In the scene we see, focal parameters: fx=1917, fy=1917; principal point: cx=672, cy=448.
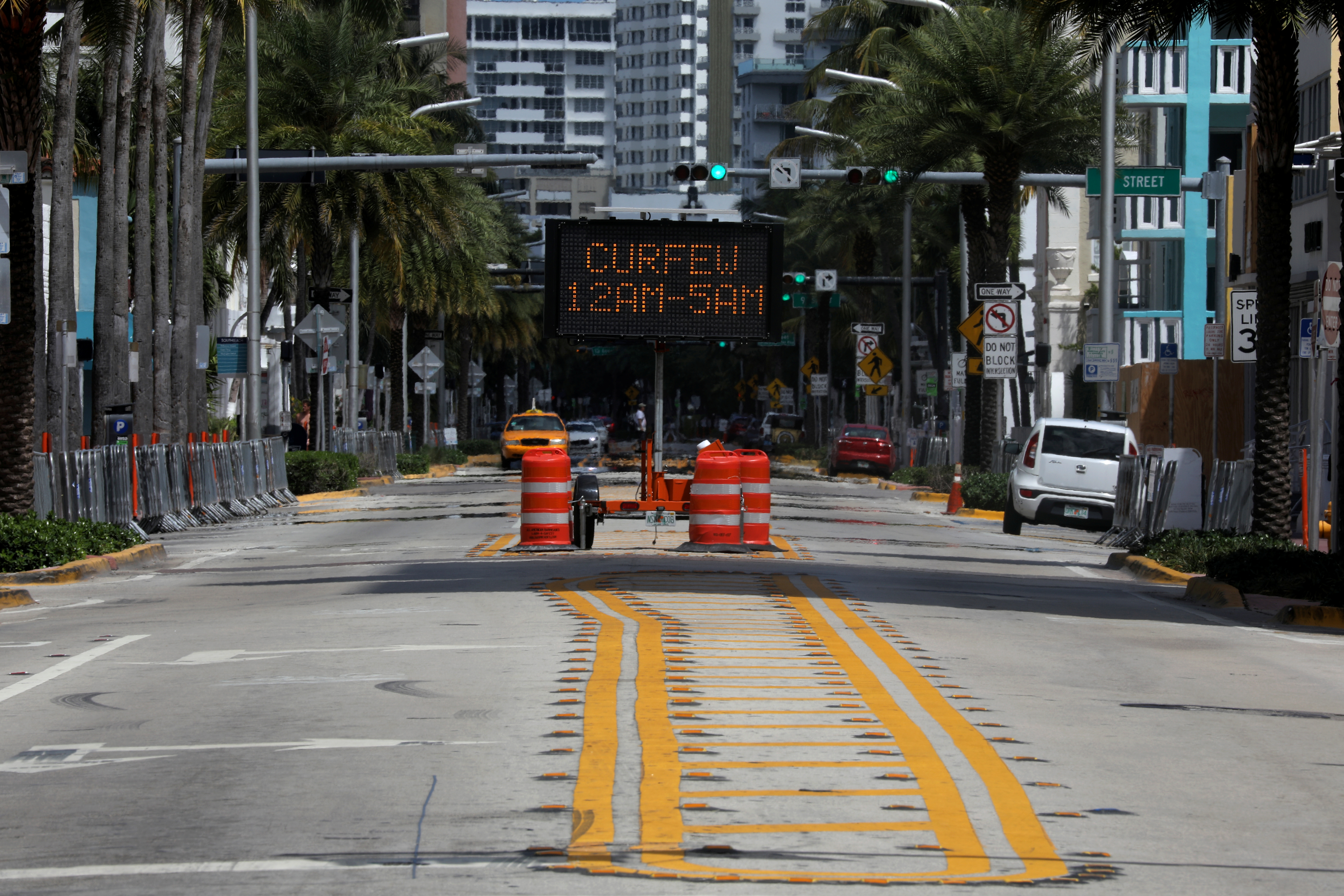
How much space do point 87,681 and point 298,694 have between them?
62.6 inches

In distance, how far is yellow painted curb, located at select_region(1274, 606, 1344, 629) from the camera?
52.3 ft

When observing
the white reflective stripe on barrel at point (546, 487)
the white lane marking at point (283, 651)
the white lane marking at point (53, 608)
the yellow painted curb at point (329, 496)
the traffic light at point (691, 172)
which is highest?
the traffic light at point (691, 172)

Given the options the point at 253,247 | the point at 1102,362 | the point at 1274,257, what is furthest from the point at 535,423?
the point at 1274,257

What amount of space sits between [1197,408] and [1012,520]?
957 cm

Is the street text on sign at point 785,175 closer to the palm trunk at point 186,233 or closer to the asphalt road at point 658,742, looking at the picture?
the palm trunk at point 186,233

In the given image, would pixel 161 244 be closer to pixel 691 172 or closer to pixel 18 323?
pixel 691 172

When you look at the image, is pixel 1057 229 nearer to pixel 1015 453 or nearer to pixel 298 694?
pixel 1015 453

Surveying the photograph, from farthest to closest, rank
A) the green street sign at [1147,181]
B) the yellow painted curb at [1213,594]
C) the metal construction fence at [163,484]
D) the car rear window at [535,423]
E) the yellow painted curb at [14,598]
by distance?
the car rear window at [535,423] < the green street sign at [1147,181] < the metal construction fence at [163,484] < the yellow painted curb at [1213,594] < the yellow painted curb at [14,598]

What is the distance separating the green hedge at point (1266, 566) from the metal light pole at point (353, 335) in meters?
25.6

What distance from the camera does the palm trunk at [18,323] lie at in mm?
20719

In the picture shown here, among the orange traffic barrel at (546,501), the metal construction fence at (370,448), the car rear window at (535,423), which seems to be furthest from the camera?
the car rear window at (535,423)

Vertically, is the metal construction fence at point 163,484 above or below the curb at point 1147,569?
above

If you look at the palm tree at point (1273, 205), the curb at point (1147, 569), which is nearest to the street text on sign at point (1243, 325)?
the curb at point (1147, 569)

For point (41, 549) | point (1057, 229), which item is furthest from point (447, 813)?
point (1057, 229)
